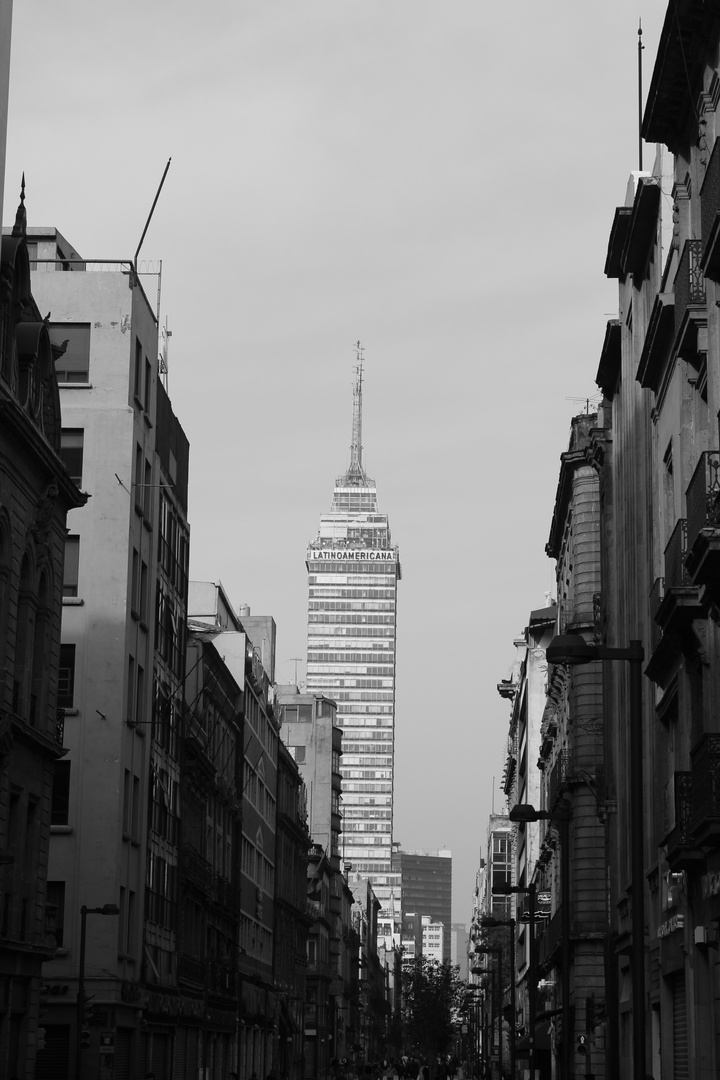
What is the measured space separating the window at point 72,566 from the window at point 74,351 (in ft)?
18.9

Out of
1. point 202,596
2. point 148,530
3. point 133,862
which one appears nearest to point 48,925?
point 133,862

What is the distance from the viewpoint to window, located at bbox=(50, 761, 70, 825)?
5769 centimetres

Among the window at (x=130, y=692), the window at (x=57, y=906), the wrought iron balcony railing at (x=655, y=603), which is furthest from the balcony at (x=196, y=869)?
the wrought iron balcony railing at (x=655, y=603)

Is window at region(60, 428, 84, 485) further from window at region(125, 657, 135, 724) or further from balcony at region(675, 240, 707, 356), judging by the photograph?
balcony at region(675, 240, 707, 356)

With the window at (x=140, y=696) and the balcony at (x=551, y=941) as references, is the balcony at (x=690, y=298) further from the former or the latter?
the balcony at (x=551, y=941)

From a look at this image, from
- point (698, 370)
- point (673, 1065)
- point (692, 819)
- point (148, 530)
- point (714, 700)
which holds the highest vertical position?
point (148, 530)

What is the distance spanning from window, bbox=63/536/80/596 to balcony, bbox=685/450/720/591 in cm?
3383

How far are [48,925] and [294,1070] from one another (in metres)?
68.1

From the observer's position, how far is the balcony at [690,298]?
2877 cm

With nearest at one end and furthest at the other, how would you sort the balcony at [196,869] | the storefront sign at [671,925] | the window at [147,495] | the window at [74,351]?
1. the storefront sign at [671,925]
2. the window at [74,351]
3. the window at [147,495]
4. the balcony at [196,869]

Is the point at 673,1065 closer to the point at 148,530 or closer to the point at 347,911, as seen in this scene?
the point at 148,530

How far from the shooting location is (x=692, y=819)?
89.5 ft

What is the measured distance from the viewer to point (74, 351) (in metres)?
61.3

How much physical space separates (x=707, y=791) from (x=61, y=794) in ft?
118
